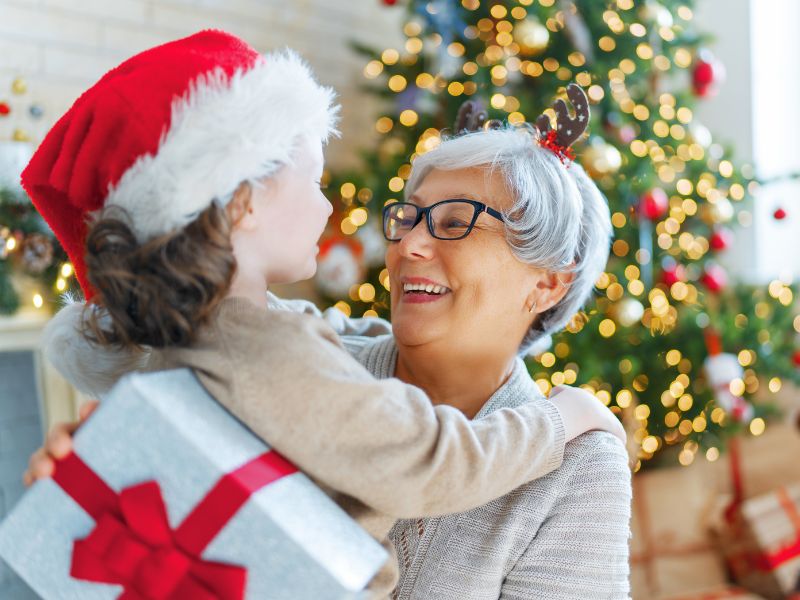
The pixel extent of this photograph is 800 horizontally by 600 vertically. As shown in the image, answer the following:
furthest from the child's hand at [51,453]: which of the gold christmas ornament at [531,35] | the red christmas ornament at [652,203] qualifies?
the gold christmas ornament at [531,35]

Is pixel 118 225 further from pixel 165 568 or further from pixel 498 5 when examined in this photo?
pixel 498 5

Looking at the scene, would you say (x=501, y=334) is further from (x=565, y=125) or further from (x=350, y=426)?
(x=350, y=426)

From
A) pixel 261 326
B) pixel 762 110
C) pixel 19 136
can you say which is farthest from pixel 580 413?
pixel 762 110

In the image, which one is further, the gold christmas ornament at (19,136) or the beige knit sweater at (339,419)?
the gold christmas ornament at (19,136)

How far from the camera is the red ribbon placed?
0.80 metres

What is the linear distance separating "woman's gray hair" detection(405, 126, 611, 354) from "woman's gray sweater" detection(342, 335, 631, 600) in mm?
338

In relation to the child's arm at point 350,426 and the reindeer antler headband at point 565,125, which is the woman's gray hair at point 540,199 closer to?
the reindeer antler headband at point 565,125

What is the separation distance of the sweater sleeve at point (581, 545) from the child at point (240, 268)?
232 mm

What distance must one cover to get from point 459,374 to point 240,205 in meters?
0.62

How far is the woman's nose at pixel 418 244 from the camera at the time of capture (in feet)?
4.63

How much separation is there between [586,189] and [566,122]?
0.43ft

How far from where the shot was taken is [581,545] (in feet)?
3.95

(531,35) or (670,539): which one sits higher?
(531,35)

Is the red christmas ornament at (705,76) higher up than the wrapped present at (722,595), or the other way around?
the red christmas ornament at (705,76)
